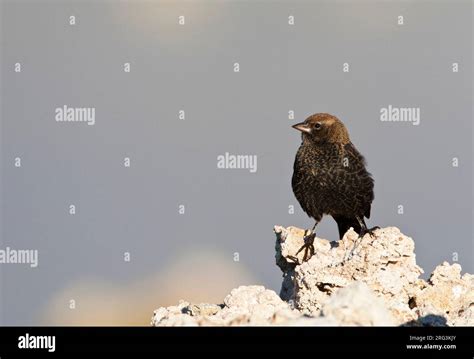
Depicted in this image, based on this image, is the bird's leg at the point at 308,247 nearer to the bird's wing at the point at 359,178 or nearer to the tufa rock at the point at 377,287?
the tufa rock at the point at 377,287

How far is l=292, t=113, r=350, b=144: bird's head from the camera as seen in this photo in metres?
12.6

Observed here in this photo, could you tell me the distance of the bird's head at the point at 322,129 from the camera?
12.6 meters

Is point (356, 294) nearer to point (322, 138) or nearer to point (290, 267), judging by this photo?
point (290, 267)

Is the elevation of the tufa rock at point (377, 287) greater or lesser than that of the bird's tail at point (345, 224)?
lesser

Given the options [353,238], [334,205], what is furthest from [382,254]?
[334,205]

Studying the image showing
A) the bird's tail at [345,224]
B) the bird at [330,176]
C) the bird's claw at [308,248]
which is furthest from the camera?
the bird's tail at [345,224]

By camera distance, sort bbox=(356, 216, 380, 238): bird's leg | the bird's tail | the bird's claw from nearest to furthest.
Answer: bbox=(356, 216, 380, 238): bird's leg → the bird's claw → the bird's tail
